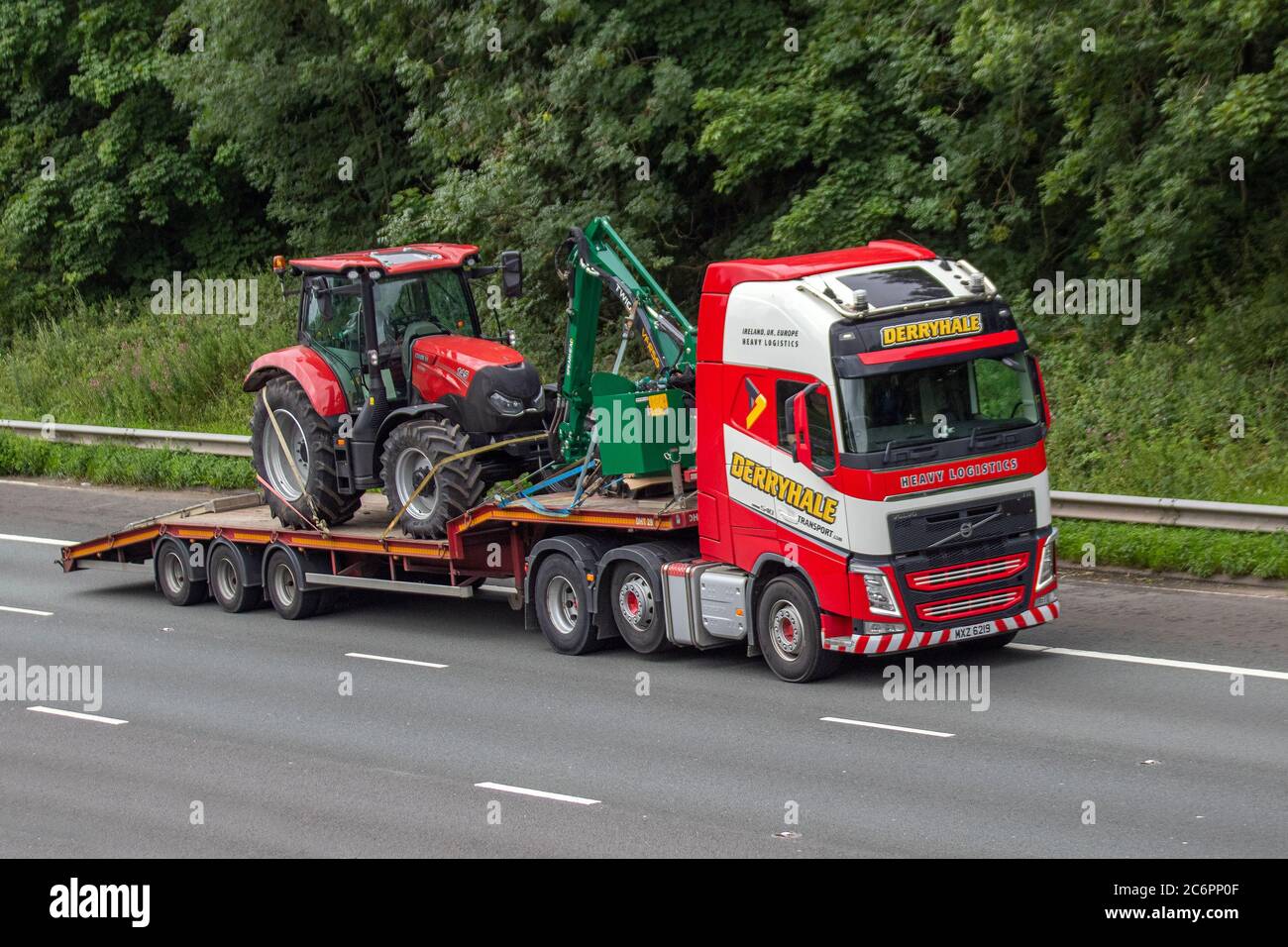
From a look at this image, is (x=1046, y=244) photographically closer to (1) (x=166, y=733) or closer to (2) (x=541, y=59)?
(2) (x=541, y=59)

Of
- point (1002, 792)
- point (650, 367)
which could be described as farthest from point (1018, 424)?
point (650, 367)

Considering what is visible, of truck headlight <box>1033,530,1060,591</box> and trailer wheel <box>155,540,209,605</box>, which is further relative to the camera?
trailer wheel <box>155,540,209,605</box>

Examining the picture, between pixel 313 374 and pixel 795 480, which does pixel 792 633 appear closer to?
pixel 795 480

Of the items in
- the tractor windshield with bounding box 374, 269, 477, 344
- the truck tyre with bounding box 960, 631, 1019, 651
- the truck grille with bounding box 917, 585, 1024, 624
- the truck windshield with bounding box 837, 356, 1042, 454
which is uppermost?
the tractor windshield with bounding box 374, 269, 477, 344

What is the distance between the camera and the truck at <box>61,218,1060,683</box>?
1418cm

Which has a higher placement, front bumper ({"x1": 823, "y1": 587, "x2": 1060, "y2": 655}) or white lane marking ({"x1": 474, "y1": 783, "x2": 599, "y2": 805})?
front bumper ({"x1": 823, "y1": 587, "x2": 1060, "y2": 655})

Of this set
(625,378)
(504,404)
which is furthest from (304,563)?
(625,378)

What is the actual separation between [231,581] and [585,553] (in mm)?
5404

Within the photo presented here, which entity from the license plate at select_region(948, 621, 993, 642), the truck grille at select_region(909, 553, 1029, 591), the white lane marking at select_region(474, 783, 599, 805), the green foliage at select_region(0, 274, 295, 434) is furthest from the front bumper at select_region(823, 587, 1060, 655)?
the green foliage at select_region(0, 274, 295, 434)

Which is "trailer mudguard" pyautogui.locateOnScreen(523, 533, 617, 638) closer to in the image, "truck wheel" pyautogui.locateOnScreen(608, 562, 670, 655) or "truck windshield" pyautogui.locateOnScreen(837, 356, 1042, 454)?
"truck wheel" pyautogui.locateOnScreen(608, 562, 670, 655)

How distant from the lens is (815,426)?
14.4 m

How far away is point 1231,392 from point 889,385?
8609mm

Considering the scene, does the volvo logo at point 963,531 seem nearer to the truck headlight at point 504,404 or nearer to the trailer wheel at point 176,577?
the truck headlight at point 504,404

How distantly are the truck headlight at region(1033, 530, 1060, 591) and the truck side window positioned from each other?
6.61ft
